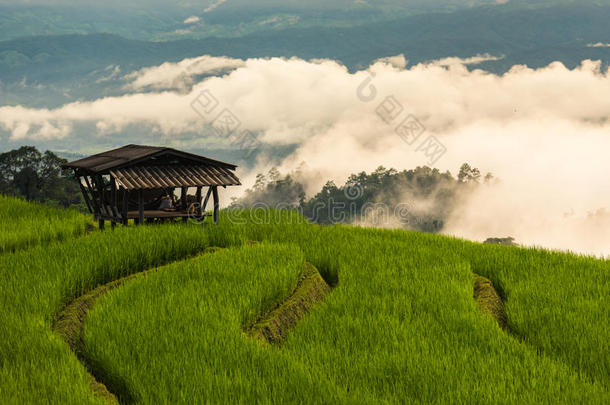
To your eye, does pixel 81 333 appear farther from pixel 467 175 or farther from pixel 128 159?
pixel 467 175

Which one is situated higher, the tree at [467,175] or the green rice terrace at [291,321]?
the tree at [467,175]

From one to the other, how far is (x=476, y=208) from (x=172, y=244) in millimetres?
146422

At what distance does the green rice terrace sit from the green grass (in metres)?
0.10

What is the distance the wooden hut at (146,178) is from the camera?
1293 centimetres

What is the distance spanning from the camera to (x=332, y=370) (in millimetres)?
6559

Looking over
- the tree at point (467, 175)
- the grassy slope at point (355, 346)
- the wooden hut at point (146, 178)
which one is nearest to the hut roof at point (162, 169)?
the wooden hut at point (146, 178)

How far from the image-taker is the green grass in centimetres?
1174

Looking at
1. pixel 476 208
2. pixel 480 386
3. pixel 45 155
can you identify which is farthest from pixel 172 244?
pixel 476 208

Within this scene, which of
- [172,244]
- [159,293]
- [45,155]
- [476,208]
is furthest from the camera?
[476,208]

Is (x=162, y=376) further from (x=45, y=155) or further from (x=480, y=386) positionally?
(x=45, y=155)

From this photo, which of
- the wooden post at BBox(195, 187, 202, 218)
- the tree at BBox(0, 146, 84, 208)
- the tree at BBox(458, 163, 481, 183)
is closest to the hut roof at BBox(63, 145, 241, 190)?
the wooden post at BBox(195, 187, 202, 218)

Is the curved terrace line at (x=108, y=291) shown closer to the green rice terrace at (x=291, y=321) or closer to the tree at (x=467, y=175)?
the green rice terrace at (x=291, y=321)

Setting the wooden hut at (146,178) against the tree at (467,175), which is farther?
the tree at (467,175)

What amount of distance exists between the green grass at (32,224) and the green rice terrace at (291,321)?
0.32ft
